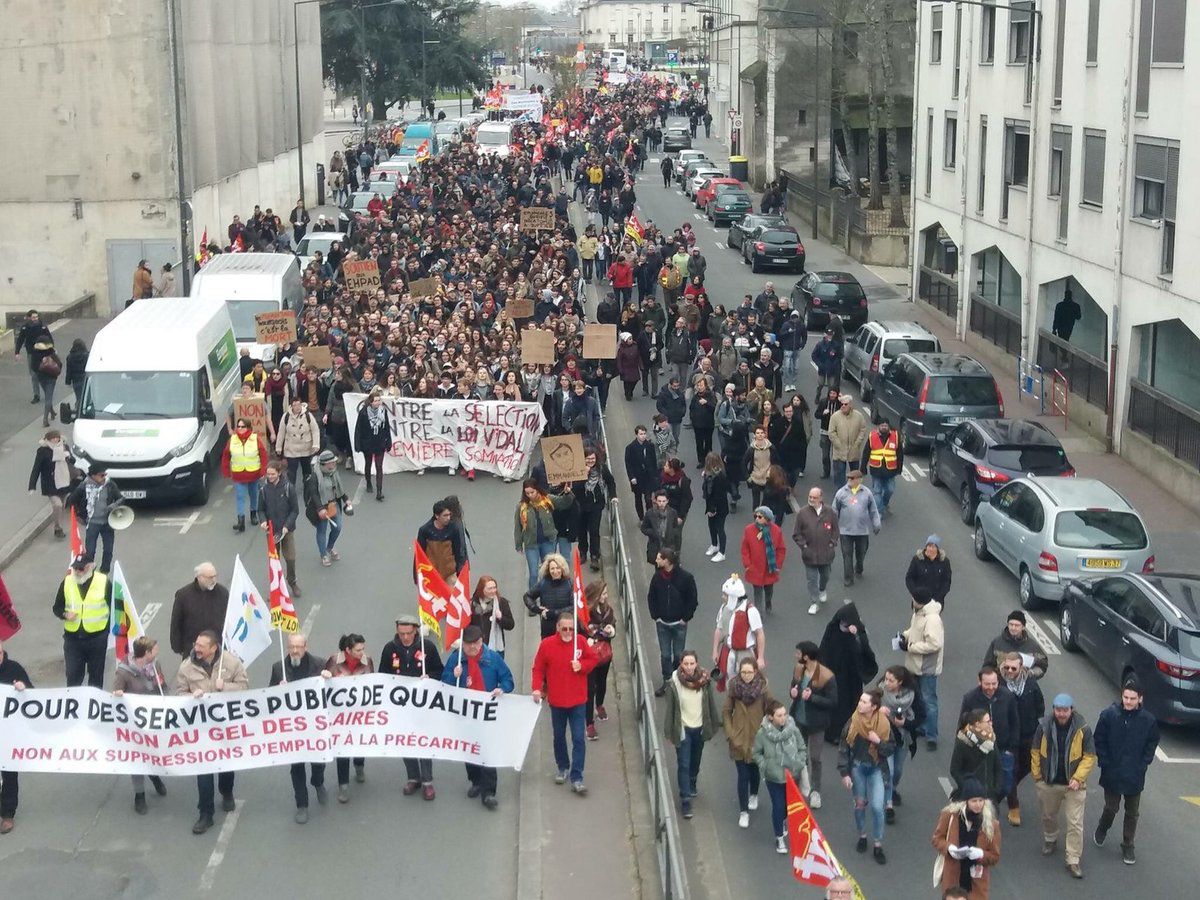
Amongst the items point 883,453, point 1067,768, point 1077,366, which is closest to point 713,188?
point 1077,366

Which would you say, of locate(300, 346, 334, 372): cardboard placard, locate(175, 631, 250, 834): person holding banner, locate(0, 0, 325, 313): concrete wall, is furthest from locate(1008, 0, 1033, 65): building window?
locate(175, 631, 250, 834): person holding banner

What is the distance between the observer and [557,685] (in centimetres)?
1293

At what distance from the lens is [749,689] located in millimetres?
12438

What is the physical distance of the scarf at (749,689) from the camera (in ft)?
40.8

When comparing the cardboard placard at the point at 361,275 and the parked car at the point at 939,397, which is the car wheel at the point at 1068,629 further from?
the cardboard placard at the point at 361,275

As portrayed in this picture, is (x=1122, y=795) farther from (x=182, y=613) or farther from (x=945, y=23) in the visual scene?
(x=945, y=23)

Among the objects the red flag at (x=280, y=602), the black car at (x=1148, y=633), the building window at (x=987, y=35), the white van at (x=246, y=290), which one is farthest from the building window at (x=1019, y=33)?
the red flag at (x=280, y=602)

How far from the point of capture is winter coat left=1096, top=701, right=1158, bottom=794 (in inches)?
481

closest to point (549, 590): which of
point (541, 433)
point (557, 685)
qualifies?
point (557, 685)

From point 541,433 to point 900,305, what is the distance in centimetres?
2134

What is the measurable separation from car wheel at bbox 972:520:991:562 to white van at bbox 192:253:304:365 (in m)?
13.3

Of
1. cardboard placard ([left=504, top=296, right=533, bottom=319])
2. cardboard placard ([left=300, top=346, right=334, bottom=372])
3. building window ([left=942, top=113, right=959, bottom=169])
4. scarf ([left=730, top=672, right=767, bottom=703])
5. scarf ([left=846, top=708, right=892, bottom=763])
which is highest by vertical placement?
building window ([left=942, top=113, right=959, bottom=169])

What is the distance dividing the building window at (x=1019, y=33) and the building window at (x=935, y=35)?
723 centimetres

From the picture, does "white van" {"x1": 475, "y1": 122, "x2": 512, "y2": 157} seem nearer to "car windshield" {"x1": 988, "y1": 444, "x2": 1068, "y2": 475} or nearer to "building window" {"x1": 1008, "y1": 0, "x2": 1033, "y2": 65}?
"building window" {"x1": 1008, "y1": 0, "x2": 1033, "y2": 65}
